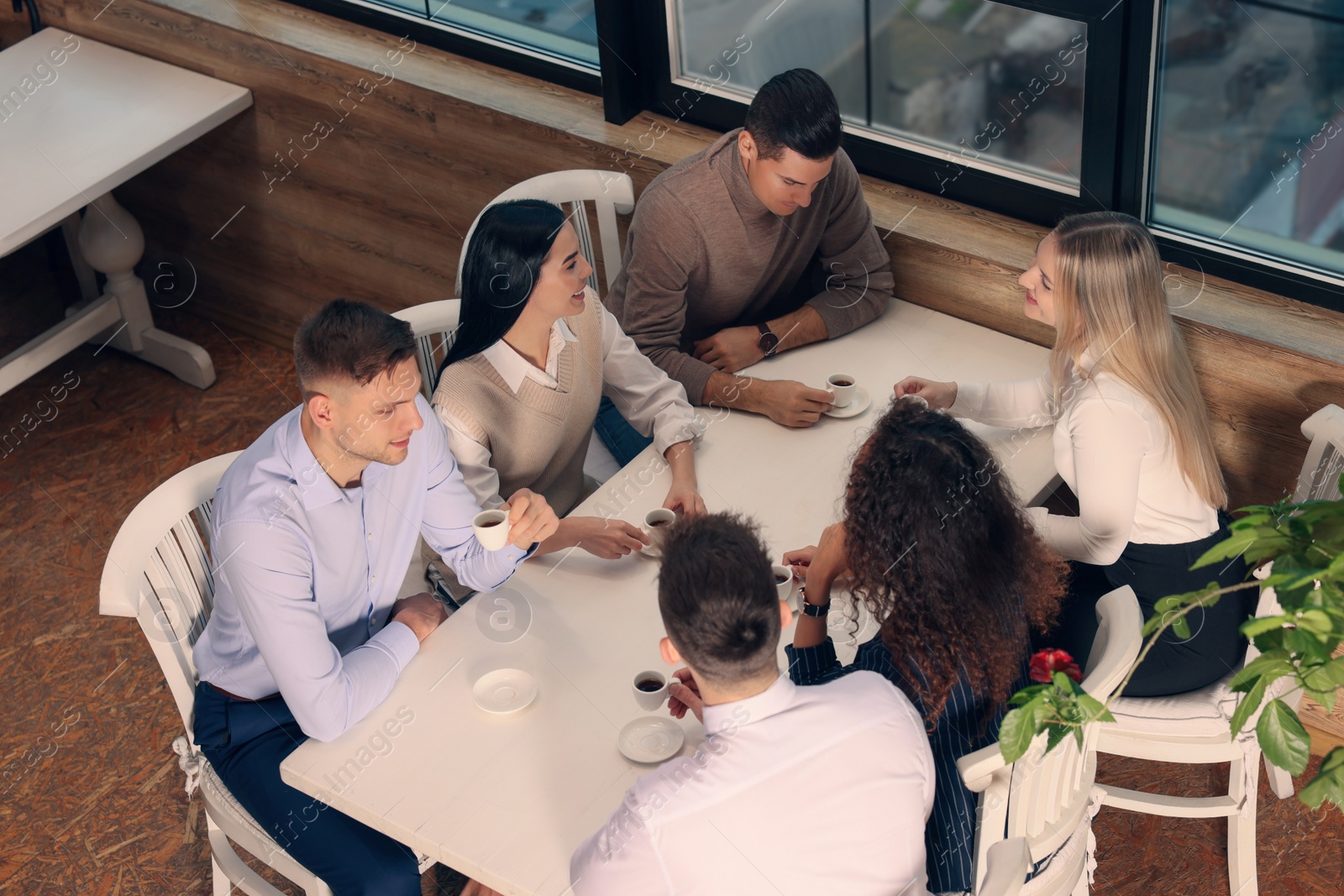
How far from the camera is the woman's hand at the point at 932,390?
2656 mm

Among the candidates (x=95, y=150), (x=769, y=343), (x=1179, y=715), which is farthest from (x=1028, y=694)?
(x=95, y=150)

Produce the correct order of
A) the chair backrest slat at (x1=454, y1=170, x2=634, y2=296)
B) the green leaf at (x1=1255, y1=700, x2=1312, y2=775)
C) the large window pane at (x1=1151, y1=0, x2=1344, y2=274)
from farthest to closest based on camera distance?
the chair backrest slat at (x1=454, y1=170, x2=634, y2=296)
the large window pane at (x1=1151, y1=0, x2=1344, y2=274)
the green leaf at (x1=1255, y1=700, x2=1312, y2=775)

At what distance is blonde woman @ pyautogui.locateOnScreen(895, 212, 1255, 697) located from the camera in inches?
90.1

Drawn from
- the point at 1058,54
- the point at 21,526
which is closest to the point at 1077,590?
the point at 1058,54

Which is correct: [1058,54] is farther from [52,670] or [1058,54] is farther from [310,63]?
[52,670]

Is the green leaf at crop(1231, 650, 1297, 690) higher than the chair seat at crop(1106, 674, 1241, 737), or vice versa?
the green leaf at crop(1231, 650, 1297, 690)

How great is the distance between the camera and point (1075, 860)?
2170 mm

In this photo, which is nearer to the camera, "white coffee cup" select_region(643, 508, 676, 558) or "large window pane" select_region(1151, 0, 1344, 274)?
"white coffee cup" select_region(643, 508, 676, 558)

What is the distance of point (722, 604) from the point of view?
168cm

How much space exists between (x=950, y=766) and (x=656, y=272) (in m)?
1.35

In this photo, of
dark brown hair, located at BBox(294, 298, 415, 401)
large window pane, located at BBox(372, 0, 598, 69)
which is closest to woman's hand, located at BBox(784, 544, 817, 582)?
dark brown hair, located at BBox(294, 298, 415, 401)

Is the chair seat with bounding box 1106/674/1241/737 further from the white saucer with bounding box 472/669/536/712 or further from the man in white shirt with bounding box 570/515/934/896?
the white saucer with bounding box 472/669/536/712

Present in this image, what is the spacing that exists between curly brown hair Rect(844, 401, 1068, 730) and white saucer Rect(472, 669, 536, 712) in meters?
0.56

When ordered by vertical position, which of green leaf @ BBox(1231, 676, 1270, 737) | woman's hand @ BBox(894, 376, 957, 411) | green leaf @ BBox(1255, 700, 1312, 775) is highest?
green leaf @ BBox(1231, 676, 1270, 737)
